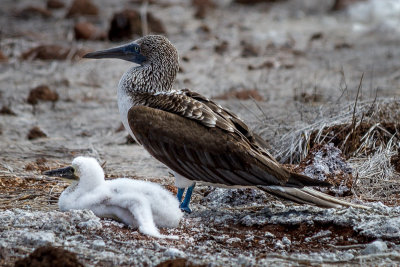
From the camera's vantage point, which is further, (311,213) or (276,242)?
(311,213)

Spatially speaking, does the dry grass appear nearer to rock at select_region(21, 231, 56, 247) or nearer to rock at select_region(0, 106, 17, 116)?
rock at select_region(21, 231, 56, 247)

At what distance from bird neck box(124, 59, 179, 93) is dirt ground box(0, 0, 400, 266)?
83cm

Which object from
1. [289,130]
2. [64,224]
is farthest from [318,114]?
[64,224]

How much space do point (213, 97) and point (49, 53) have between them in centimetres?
344

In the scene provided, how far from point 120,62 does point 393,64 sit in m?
4.42

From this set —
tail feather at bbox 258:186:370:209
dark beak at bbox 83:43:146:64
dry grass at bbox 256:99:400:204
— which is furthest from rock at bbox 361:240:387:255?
dark beak at bbox 83:43:146:64

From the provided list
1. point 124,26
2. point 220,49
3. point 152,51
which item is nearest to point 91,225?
point 152,51

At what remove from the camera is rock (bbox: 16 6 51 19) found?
14.8m

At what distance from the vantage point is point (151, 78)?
589 cm

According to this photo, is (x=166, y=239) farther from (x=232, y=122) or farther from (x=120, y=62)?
(x=120, y=62)

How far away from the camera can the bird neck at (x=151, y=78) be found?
5.80m

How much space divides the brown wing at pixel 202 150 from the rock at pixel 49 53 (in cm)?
671

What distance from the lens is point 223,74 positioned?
1119 centimetres

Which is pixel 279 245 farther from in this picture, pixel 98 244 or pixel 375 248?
pixel 98 244
